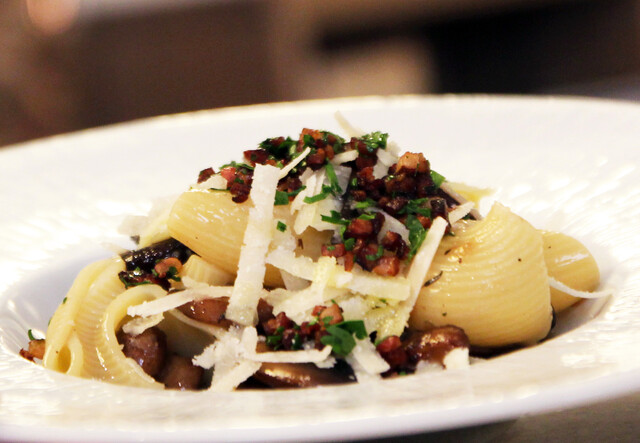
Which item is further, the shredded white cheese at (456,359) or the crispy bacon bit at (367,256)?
the crispy bacon bit at (367,256)

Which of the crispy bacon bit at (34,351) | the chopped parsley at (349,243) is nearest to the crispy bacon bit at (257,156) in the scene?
the chopped parsley at (349,243)

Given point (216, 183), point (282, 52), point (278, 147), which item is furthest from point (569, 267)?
point (282, 52)

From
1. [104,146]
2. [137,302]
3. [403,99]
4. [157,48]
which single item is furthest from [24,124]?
[137,302]

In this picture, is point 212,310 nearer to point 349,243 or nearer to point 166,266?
point 166,266

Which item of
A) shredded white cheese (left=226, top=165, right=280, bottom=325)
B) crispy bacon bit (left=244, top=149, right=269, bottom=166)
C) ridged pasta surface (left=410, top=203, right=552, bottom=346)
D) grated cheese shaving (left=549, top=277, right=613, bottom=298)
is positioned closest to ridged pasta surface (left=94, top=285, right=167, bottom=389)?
shredded white cheese (left=226, top=165, right=280, bottom=325)

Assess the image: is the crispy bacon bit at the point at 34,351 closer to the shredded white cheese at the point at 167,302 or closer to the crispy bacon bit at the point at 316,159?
the shredded white cheese at the point at 167,302
